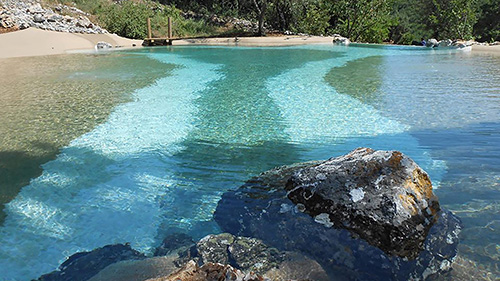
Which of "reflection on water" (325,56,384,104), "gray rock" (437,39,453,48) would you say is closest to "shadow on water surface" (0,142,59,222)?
"reflection on water" (325,56,384,104)

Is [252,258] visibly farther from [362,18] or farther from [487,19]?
[487,19]

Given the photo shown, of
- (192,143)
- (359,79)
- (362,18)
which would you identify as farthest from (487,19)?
(192,143)

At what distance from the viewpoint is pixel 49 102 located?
737cm

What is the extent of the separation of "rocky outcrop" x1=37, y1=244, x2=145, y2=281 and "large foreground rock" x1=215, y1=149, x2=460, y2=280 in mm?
833

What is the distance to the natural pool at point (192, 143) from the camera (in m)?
3.20

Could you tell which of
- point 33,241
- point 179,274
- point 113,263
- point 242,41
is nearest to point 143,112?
point 33,241

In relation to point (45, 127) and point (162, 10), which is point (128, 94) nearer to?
point (45, 127)

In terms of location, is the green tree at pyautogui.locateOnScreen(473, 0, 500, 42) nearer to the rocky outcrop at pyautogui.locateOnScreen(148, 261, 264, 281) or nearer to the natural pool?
the natural pool

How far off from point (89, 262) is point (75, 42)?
62.8 ft

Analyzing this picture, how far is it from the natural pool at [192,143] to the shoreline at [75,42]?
7.33m

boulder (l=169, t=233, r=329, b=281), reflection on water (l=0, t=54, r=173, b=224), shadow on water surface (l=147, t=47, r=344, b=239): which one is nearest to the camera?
boulder (l=169, t=233, r=329, b=281)

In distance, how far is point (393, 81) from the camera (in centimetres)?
946

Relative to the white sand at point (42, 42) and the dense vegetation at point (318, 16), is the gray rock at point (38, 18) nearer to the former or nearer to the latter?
the white sand at point (42, 42)

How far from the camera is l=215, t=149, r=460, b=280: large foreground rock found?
250 centimetres
